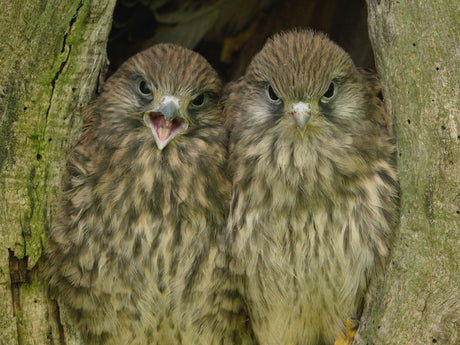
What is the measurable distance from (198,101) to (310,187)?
2.40 ft

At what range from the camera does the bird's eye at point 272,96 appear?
11.0ft

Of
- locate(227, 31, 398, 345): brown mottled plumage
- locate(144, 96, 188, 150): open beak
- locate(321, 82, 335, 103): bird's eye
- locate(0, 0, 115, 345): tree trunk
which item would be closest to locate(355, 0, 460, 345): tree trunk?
locate(227, 31, 398, 345): brown mottled plumage

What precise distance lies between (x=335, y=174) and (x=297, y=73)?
0.47 meters

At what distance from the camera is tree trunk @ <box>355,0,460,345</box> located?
3.08 m

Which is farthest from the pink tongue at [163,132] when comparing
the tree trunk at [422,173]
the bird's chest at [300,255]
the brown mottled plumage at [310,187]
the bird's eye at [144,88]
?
the tree trunk at [422,173]

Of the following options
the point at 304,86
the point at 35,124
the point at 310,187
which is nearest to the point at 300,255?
the point at 310,187

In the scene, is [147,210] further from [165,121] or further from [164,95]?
[164,95]

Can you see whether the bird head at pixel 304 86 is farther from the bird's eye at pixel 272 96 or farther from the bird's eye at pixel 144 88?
the bird's eye at pixel 144 88

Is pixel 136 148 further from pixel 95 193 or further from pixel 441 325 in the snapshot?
pixel 441 325

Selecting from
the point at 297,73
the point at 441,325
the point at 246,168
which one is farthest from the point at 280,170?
the point at 441,325

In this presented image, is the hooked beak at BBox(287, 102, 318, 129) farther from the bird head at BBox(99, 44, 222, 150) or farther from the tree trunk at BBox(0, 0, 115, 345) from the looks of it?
the tree trunk at BBox(0, 0, 115, 345)

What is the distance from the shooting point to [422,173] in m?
3.18

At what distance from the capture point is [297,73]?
10.8 ft

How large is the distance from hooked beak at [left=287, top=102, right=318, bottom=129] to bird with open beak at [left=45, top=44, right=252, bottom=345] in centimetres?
50
